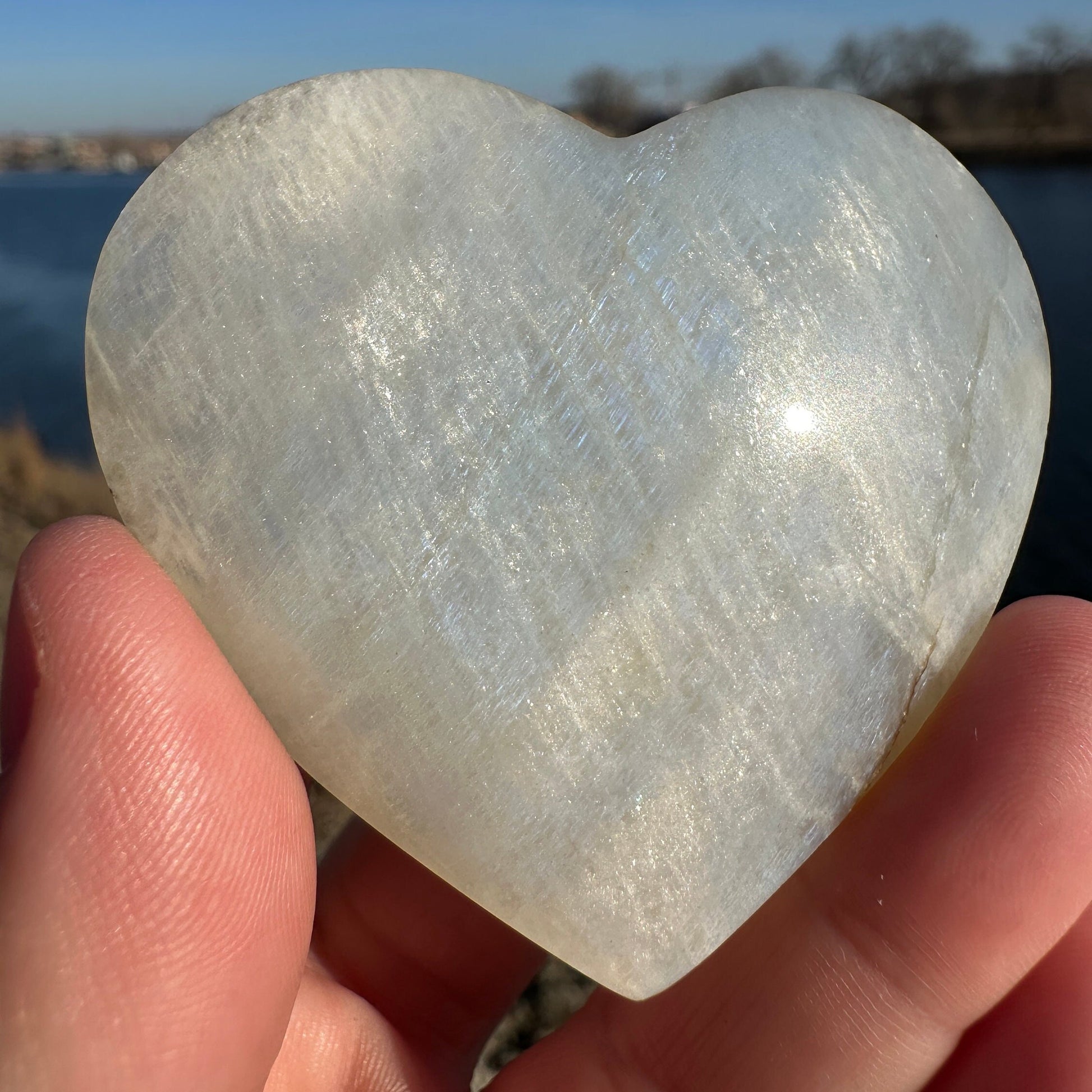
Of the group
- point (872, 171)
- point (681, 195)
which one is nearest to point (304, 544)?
point (681, 195)

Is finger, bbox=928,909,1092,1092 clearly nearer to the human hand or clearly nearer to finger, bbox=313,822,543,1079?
the human hand

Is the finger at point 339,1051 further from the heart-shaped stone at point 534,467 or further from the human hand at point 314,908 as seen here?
the heart-shaped stone at point 534,467

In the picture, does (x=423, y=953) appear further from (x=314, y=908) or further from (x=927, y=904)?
(x=927, y=904)

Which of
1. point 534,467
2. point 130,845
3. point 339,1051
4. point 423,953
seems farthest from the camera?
point 423,953

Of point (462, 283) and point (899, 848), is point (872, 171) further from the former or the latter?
point (899, 848)

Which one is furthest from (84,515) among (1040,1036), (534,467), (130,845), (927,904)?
(1040,1036)

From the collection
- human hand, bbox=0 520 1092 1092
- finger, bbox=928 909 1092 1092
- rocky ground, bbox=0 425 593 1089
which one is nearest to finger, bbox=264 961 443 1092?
human hand, bbox=0 520 1092 1092
